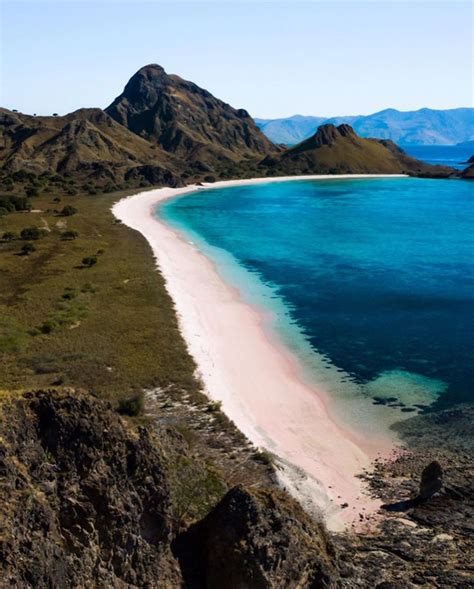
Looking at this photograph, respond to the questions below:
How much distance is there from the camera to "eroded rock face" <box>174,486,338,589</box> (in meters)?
15.6

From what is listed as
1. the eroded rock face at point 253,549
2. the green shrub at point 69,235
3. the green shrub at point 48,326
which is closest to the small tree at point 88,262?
the green shrub at point 69,235

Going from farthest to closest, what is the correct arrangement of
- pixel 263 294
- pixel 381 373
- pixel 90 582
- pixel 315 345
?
pixel 263 294, pixel 315 345, pixel 381 373, pixel 90 582

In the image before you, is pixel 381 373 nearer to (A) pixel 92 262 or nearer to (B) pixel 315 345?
(B) pixel 315 345

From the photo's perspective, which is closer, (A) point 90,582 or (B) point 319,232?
(A) point 90,582

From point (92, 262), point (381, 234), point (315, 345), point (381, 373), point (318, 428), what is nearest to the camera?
point (318, 428)

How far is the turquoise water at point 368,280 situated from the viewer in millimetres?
48781

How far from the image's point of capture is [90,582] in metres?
13.5

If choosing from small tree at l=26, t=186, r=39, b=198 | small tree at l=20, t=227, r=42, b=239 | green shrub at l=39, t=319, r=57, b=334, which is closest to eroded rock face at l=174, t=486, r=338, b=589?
green shrub at l=39, t=319, r=57, b=334

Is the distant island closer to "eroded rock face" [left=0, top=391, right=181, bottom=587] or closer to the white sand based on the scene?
"eroded rock face" [left=0, top=391, right=181, bottom=587]

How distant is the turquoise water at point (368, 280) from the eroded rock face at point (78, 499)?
29605mm

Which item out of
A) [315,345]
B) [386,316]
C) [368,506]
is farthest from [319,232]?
[368,506]

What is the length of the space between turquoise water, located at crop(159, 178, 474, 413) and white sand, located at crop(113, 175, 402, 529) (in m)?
4.42

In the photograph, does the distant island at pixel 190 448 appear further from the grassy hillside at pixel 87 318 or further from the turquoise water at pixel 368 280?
the turquoise water at pixel 368 280

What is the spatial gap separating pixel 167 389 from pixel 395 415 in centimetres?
1676
